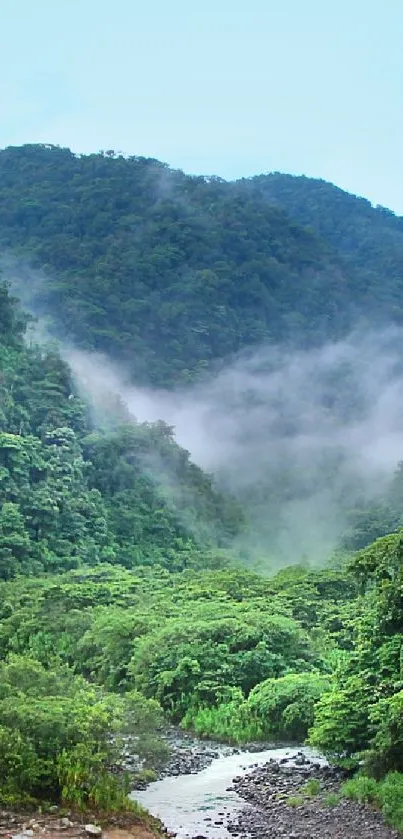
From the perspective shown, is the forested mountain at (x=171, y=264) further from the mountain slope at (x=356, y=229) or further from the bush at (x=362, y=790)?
the bush at (x=362, y=790)

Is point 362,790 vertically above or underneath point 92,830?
A: above

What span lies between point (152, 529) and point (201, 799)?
3851 cm

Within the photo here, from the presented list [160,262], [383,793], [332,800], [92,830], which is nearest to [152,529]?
[332,800]

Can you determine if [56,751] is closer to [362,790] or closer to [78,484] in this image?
[362,790]

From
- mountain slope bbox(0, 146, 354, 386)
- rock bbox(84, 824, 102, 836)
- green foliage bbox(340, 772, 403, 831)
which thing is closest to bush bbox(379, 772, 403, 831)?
green foliage bbox(340, 772, 403, 831)

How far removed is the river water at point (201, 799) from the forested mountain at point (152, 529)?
961 millimetres

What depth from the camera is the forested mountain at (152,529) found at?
60.2 ft

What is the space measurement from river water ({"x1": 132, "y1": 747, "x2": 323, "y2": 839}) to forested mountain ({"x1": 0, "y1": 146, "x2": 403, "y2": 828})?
96 cm

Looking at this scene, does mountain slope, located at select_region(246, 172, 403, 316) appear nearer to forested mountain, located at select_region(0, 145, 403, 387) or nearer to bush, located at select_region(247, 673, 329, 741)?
forested mountain, located at select_region(0, 145, 403, 387)

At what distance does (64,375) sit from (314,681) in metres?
40.2

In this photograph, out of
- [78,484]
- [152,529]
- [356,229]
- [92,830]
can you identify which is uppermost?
[356,229]

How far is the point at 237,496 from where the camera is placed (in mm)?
81188

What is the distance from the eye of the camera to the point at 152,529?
188 feet

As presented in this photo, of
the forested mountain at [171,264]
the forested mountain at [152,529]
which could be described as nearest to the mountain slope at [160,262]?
the forested mountain at [171,264]
